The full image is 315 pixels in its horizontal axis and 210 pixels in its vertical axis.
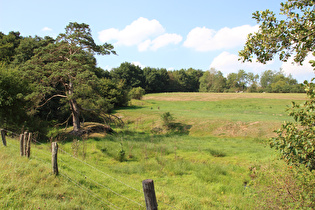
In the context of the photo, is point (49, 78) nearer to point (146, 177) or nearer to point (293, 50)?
point (146, 177)

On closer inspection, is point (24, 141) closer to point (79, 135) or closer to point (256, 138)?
point (79, 135)

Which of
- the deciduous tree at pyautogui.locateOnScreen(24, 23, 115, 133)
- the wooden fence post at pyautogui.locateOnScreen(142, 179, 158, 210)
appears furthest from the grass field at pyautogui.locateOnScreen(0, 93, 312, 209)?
the deciduous tree at pyautogui.locateOnScreen(24, 23, 115, 133)

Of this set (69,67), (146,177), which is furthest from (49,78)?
(146,177)

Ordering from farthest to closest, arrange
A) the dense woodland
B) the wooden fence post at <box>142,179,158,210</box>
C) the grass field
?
the dense woodland < the grass field < the wooden fence post at <box>142,179,158,210</box>

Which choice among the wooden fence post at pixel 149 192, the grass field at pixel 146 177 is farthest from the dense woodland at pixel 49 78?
the wooden fence post at pixel 149 192

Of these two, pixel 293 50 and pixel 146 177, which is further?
pixel 146 177

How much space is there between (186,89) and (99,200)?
119m

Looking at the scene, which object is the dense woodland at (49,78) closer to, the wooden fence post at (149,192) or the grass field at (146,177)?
the grass field at (146,177)

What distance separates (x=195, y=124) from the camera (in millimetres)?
30219

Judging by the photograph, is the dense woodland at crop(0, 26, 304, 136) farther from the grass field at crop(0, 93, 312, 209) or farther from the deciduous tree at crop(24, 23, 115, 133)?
the grass field at crop(0, 93, 312, 209)

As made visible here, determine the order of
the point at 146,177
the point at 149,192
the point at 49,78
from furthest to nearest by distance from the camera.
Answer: the point at 49,78 → the point at 146,177 → the point at 149,192

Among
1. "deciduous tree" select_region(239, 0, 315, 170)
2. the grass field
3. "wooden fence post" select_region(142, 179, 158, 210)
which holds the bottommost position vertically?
the grass field

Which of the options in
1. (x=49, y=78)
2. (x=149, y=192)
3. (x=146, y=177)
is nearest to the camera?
(x=149, y=192)

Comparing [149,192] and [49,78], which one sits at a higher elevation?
[49,78]
